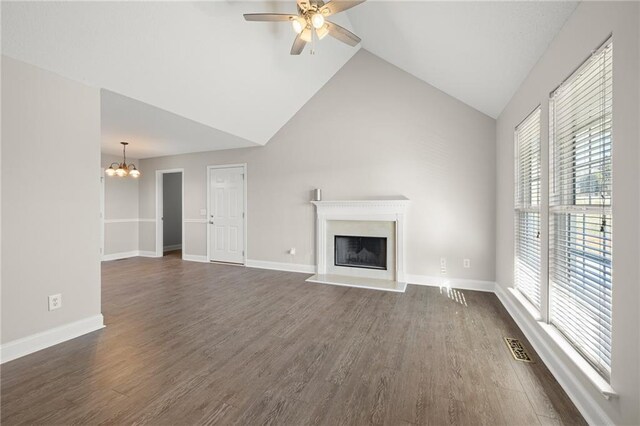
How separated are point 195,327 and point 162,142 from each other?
3.89 m

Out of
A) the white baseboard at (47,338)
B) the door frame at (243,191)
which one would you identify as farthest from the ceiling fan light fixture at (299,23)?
the white baseboard at (47,338)

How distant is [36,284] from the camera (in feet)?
7.60

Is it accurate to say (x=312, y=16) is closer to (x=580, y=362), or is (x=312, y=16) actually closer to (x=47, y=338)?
(x=580, y=362)

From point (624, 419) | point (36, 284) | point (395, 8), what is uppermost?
point (395, 8)

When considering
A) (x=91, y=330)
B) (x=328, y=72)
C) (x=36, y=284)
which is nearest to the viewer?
(x=36, y=284)

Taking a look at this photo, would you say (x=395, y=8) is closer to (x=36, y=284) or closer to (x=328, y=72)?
(x=328, y=72)

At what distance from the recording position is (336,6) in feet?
7.84

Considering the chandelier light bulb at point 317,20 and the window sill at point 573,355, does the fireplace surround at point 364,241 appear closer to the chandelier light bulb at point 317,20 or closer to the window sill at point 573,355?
the window sill at point 573,355

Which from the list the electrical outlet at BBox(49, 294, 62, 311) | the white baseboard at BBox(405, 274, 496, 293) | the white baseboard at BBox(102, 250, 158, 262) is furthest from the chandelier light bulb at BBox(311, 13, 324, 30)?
the white baseboard at BBox(102, 250, 158, 262)

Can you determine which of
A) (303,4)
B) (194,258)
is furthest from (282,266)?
(303,4)

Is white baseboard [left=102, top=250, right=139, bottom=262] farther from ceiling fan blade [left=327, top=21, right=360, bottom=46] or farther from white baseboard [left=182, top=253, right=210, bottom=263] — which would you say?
ceiling fan blade [left=327, top=21, right=360, bottom=46]

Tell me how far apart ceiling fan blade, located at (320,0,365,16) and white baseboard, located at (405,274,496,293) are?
3.60 metres

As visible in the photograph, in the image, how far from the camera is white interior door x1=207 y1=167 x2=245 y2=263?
564 cm

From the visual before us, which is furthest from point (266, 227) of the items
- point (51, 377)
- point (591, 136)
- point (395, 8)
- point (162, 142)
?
point (591, 136)
